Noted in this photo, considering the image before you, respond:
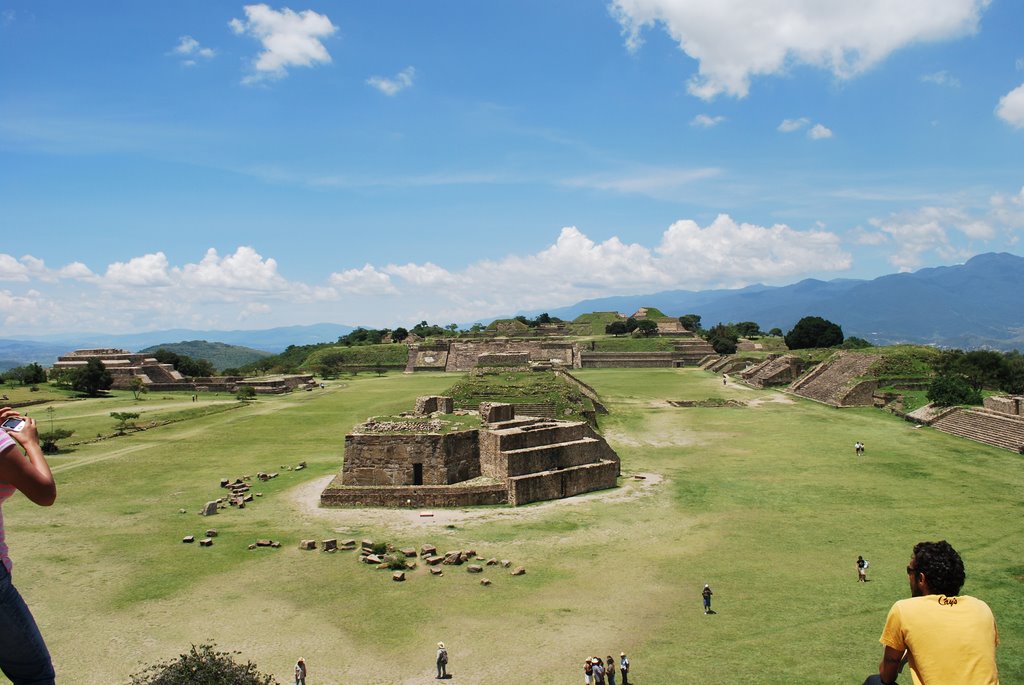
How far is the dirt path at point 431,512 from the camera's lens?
20.6m

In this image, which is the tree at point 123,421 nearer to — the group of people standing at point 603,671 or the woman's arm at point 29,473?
the group of people standing at point 603,671

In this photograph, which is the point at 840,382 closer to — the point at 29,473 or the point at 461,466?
the point at 461,466

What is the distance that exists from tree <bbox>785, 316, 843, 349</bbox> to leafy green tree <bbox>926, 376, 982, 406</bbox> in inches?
1533

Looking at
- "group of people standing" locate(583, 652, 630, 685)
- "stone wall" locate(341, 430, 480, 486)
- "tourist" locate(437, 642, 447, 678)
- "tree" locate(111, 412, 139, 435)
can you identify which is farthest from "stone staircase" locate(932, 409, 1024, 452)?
"tree" locate(111, 412, 139, 435)

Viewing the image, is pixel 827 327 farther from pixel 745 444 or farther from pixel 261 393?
pixel 261 393

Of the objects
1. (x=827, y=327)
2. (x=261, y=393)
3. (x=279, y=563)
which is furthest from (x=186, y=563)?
(x=827, y=327)

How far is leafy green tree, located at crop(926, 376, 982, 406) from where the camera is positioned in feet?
118

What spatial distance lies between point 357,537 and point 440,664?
8.25m

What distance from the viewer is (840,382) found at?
4772 cm

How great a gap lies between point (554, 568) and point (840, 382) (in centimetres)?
3876

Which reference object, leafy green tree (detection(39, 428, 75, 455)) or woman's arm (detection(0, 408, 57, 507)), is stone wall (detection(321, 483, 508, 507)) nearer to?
leafy green tree (detection(39, 428, 75, 455))

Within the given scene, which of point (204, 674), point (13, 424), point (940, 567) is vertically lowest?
point (204, 674)

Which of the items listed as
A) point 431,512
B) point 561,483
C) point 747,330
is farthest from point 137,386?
point 747,330

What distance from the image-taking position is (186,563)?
17.3m
